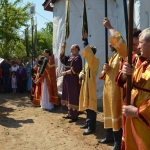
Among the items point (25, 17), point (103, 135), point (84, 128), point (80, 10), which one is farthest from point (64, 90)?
point (25, 17)

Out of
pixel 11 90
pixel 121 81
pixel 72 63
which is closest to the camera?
pixel 121 81

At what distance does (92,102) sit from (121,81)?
2639 mm

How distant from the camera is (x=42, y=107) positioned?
27.7 feet

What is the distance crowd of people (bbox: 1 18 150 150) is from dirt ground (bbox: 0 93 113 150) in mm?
225

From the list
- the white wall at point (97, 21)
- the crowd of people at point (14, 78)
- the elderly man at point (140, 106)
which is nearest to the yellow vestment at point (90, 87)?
the white wall at point (97, 21)

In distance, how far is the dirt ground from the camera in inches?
197

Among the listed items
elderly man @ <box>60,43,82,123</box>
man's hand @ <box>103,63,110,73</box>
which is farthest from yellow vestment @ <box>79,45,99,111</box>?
man's hand @ <box>103,63,110,73</box>

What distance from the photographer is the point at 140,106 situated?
2.56 metres

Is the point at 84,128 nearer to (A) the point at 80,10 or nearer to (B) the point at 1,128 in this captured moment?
(B) the point at 1,128

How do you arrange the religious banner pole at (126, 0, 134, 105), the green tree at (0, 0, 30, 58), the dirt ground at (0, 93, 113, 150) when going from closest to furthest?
the religious banner pole at (126, 0, 134, 105) → the dirt ground at (0, 93, 113, 150) → the green tree at (0, 0, 30, 58)

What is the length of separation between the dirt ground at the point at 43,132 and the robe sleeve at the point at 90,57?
139cm

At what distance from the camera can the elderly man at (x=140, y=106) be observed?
2523 millimetres

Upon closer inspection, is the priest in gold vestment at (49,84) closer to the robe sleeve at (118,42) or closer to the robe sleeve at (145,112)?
the robe sleeve at (118,42)

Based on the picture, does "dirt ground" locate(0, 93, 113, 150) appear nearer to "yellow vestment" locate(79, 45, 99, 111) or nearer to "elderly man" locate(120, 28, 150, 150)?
"yellow vestment" locate(79, 45, 99, 111)
